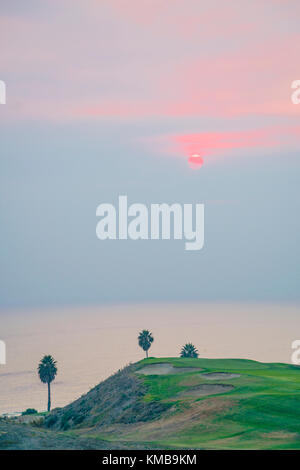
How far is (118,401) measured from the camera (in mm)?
55688

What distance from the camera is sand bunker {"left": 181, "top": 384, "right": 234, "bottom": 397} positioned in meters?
50.6

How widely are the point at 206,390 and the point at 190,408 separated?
6126mm

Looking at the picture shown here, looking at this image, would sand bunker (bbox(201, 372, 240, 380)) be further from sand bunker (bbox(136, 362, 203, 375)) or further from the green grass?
sand bunker (bbox(136, 362, 203, 375))

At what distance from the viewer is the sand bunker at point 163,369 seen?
6219 centimetres

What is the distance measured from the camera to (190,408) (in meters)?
45.8

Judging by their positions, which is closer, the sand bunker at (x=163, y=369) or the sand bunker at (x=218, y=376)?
the sand bunker at (x=218, y=376)

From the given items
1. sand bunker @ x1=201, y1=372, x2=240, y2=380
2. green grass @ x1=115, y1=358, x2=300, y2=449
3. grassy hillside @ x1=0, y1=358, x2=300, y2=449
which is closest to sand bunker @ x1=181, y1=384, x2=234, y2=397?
grassy hillside @ x1=0, y1=358, x2=300, y2=449

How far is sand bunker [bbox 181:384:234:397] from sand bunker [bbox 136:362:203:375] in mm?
8891

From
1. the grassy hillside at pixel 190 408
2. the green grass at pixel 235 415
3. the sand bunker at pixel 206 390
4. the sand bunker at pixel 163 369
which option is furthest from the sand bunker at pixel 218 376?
the sand bunker at pixel 206 390

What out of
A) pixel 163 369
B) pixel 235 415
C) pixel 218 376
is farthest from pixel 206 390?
pixel 163 369

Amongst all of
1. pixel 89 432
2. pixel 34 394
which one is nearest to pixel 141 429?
pixel 89 432

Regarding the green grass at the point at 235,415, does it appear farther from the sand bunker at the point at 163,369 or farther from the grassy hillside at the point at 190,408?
the sand bunker at the point at 163,369
